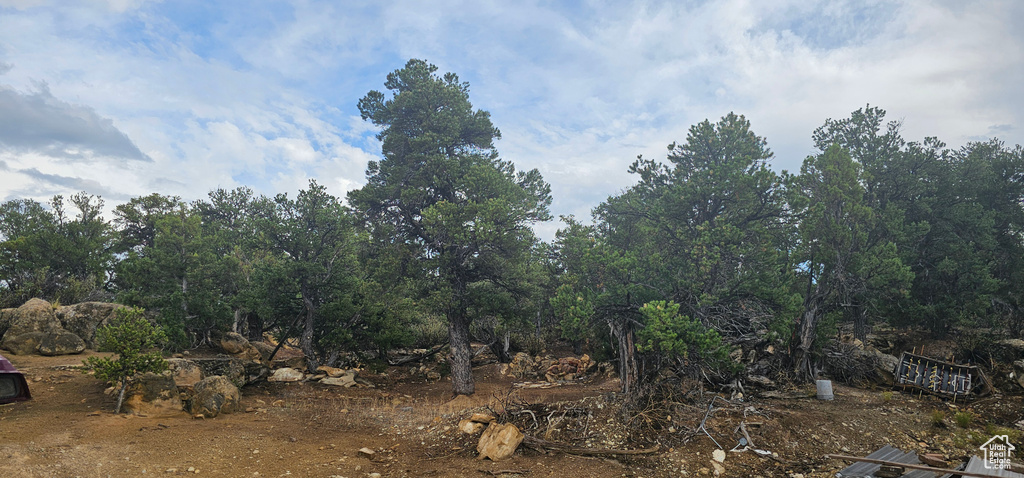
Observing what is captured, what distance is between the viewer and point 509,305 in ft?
58.1

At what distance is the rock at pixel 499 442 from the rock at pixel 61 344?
1856 cm

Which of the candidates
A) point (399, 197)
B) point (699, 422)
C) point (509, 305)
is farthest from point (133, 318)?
point (699, 422)

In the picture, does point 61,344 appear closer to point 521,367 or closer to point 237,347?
point 237,347

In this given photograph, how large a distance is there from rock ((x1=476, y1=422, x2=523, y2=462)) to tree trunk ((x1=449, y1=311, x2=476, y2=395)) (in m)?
8.01

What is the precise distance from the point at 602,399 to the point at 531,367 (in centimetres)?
1156

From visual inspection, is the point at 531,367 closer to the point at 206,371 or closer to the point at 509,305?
the point at 509,305

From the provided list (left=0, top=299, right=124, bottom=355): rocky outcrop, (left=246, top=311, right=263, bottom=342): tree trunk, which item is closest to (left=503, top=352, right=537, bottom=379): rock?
(left=246, top=311, right=263, bottom=342): tree trunk

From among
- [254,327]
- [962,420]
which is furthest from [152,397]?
[962,420]

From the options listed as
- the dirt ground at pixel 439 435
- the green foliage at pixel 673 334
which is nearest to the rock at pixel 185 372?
the dirt ground at pixel 439 435

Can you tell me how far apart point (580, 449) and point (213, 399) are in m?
10.2

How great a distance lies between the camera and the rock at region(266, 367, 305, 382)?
18.0m

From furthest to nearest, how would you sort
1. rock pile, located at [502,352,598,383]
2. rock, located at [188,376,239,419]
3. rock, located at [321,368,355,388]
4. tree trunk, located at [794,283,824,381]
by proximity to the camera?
rock pile, located at [502,352,598,383] → rock, located at [321,368,355,388] → tree trunk, located at [794,283,824,381] → rock, located at [188,376,239,419]

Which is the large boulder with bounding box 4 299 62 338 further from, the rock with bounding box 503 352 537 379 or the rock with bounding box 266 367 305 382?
the rock with bounding box 503 352 537 379

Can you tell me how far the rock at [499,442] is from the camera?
30.2ft
